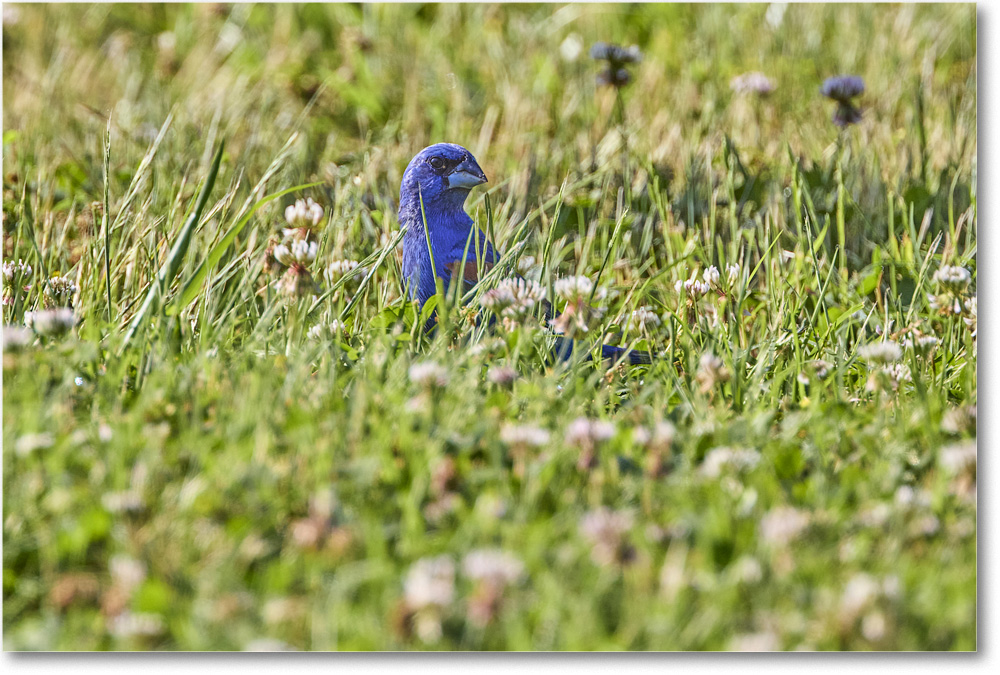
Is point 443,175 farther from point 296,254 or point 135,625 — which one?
point 135,625

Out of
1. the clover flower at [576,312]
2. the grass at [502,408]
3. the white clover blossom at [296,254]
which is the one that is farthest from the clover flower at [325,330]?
the clover flower at [576,312]

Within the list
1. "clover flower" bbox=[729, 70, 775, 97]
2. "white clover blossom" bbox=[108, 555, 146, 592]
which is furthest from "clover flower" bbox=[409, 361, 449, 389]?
"clover flower" bbox=[729, 70, 775, 97]

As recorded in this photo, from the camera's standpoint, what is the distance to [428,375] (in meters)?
2.12

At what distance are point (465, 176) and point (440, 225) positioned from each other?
173 mm

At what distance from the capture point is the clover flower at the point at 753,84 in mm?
4309

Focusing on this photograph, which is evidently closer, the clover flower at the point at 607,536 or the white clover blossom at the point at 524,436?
the clover flower at the point at 607,536

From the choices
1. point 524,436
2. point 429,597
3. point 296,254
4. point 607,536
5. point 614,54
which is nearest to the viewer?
point 429,597

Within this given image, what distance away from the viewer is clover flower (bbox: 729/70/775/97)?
431cm

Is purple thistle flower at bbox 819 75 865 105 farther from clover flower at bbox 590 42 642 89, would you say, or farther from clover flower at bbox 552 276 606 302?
clover flower at bbox 552 276 606 302

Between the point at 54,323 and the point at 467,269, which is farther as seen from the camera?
the point at 467,269

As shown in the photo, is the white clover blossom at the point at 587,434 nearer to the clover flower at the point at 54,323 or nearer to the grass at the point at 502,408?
the grass at the point at 502,408

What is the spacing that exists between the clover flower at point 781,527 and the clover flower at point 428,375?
0.74m

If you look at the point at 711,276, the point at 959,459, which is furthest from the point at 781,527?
the point at 711,276

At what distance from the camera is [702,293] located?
2.80 metres
